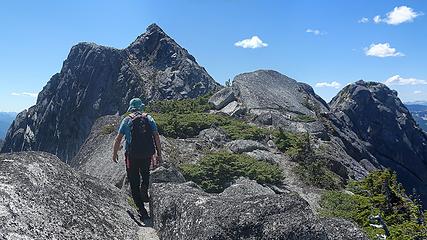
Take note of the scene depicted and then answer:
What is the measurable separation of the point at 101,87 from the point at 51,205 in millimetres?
64962

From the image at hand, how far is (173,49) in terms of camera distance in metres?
70.1

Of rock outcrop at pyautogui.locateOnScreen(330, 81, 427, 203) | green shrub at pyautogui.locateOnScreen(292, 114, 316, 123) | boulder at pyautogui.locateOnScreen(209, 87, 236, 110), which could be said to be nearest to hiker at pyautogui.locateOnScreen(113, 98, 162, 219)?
green shrub at pyautogui.locateOnScreen(292, 114, 316, 123)

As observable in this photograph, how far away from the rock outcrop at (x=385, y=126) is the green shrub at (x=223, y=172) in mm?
39839

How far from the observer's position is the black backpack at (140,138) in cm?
1089

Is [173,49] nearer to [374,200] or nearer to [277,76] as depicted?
[277,76]

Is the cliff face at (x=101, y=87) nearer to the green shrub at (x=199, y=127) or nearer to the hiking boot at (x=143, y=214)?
the green shrub at (x=199, y=127)

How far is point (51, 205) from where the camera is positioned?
7555 mm

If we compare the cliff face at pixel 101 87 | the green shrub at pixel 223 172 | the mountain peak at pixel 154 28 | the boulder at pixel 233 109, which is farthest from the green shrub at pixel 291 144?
the mountain peak at pixel 154 28

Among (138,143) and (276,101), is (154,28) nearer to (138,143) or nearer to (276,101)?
(276,101)

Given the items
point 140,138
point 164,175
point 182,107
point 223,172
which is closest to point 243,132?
point 223,172

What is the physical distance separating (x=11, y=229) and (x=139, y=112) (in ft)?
17.4

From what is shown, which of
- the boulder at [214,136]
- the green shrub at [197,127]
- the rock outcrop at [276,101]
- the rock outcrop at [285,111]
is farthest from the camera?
the rock outcrop at [276,101]

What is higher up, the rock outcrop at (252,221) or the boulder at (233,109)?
the boulder at (233,109)

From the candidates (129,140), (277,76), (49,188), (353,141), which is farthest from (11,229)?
(277,76)
